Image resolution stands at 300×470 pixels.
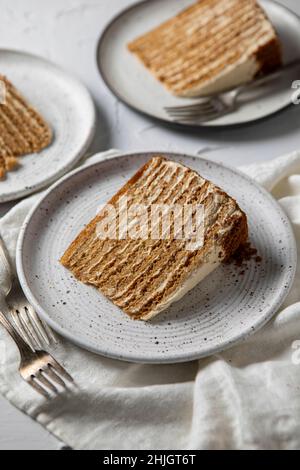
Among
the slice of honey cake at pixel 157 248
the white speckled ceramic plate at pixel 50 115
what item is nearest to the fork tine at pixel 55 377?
the slice of honey cake at pixel 157 248

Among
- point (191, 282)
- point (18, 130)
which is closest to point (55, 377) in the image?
point (191, 282)

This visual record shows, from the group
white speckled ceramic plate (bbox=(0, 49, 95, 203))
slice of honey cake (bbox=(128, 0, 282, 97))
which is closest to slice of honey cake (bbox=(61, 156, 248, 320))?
white speckled ceramic plate (bbox=(0, 49, 95, 203))

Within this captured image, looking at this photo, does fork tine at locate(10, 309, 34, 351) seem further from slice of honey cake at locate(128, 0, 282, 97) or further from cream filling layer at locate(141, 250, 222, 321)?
slice of honey cake at locate(128, 0, 282, 97)

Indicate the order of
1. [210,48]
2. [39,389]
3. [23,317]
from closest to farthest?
[39,389] → [23,317] → [210,48]

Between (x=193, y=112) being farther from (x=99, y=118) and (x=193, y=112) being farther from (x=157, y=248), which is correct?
(x=157, y=248)

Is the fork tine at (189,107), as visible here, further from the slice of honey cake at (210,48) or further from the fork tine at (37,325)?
the fork tine at (37,325)
